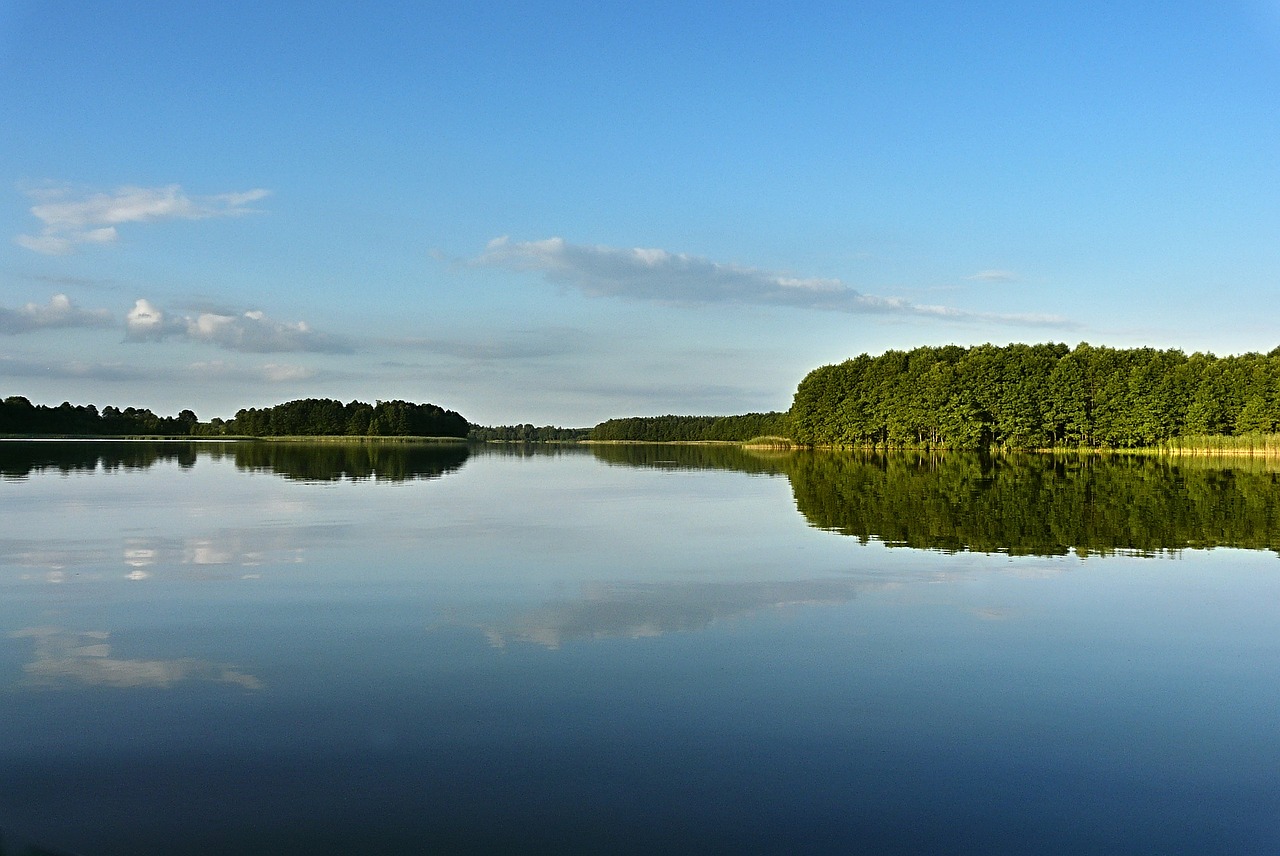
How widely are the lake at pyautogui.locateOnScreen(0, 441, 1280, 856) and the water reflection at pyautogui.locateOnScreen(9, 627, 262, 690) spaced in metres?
0.05

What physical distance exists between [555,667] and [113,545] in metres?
14.9

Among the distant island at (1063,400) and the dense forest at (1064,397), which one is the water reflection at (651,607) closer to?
the distant island at (1063,400)

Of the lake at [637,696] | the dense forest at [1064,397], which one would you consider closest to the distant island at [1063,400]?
the dense forest at [1064,397]

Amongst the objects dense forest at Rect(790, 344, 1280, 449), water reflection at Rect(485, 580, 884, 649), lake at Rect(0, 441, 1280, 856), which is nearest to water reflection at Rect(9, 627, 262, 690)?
lake at Rect(0, 441, 1280, 856)

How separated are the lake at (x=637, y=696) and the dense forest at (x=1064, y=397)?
289 ft

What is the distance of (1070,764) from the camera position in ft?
24.7

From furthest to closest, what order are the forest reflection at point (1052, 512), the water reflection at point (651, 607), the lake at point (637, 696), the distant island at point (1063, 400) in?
the distant island at point (1063, 400), the forest reflection at point (1052, 512), the water reflection at point (651, 607), the lake at point (637, 696)

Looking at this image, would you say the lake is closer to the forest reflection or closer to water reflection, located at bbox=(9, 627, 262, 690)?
water reflection, located at bbox=(9, 627, 262, 690)

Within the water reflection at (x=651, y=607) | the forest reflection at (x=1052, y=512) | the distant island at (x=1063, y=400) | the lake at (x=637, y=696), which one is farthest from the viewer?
the distant island at (x=1063, y=400)

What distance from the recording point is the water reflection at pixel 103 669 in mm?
9664

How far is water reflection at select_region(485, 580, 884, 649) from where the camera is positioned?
12039 mm

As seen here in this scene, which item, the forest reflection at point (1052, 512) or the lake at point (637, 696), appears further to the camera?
the forest reflection at point (1052, 512)

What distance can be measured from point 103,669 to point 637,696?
624 centimetres

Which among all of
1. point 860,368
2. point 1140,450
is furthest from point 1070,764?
point 860,368
